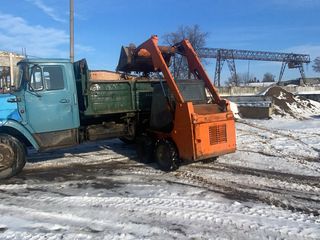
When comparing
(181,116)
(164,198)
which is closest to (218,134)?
(181,116)

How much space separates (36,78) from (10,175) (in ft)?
6.87

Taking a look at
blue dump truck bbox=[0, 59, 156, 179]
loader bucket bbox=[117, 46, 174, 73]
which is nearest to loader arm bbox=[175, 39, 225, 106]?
loader bucket bbox=[117, 46, 174, 73]

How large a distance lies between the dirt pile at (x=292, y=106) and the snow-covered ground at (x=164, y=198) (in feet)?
40.4

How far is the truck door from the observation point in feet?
28.2

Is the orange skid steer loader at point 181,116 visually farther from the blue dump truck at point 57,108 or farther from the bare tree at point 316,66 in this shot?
the bare tree at point 316,66

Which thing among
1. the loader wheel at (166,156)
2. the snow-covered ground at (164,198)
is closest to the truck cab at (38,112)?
the snow-covered ground at (164,198)

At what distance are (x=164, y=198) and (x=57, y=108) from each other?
348 cm

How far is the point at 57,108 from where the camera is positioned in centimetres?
886

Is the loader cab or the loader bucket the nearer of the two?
the loader cab

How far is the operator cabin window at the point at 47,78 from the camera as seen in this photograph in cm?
859

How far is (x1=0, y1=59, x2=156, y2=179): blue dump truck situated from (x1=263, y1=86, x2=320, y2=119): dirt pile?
14.5 metres

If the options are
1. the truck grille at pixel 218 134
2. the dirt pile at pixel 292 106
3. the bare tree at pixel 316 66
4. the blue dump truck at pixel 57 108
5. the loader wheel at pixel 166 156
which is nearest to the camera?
the blue dump truck at pixel 57 108

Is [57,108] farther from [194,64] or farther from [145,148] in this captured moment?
[194,64]

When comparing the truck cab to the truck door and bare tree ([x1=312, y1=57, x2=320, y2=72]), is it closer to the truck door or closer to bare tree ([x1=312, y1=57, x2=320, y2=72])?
the truck door
